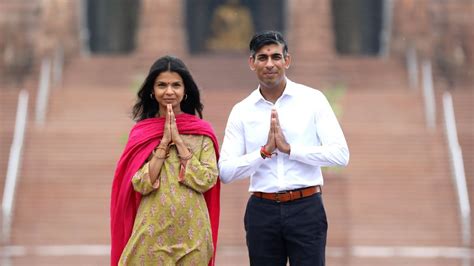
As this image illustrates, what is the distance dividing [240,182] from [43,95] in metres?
6.93

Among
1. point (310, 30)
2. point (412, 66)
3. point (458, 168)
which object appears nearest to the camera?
point (458, 168)

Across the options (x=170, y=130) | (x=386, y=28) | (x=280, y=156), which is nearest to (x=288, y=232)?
(x=280, y=156)

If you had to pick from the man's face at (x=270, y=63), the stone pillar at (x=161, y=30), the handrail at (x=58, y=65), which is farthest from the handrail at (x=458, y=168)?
the man's face at (x=270, y=63)

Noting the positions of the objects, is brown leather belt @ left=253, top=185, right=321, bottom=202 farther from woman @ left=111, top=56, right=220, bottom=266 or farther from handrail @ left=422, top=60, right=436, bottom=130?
handrail @ left=422, top=60, right=436, bottom=130

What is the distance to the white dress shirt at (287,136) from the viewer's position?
540cm

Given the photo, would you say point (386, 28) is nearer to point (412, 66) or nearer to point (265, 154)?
point (412, 66)

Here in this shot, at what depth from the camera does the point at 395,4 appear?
94.4 feet

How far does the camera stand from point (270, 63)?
5348 millimetres

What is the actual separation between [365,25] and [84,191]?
50.4 ft

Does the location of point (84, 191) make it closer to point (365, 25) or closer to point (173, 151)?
point (173, 151)

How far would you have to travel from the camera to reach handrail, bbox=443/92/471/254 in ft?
51.2

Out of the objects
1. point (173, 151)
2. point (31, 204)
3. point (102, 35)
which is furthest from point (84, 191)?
point (102, 35)

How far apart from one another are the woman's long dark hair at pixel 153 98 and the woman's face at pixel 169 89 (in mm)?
21

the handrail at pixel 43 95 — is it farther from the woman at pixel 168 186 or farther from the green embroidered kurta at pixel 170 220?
the green embroidered kurta at pixel 170 220
